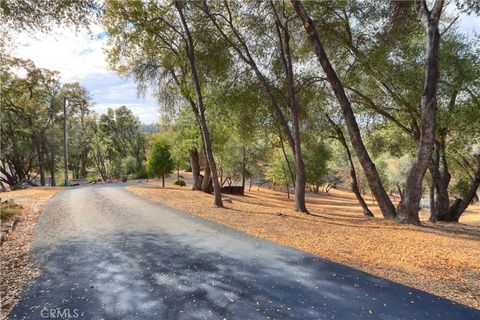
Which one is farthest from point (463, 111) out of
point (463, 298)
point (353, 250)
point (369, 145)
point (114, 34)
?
point (114, 34)

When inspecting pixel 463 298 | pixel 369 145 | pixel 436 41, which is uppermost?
pixel 436 41

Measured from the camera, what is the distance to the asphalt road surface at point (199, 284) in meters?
3.87

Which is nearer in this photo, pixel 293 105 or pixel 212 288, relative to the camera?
pixel 212 288

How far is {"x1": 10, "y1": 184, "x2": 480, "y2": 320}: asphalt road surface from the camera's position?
12.7ft

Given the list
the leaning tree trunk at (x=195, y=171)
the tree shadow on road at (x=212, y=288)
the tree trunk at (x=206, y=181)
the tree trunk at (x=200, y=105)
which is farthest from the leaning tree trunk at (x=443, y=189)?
the leaning tree trunk at (x=195, y=171)

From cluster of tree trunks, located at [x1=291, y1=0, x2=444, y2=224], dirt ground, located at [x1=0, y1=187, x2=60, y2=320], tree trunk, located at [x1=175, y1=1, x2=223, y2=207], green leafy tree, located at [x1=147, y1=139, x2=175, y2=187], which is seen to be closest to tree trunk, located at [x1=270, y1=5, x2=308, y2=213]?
cluster of tree trunks, located at [x1=291, y1=0, x2=444, y2=224]

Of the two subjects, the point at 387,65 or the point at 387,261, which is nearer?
the point at 387,261

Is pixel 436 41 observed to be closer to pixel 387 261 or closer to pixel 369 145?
pixel 387 261

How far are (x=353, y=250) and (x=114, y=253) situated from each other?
501cm

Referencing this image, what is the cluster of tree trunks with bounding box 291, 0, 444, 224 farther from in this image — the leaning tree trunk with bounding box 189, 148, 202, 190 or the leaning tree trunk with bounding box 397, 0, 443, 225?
the leaning tree trunk with bounding box 189, 148, 202, 190

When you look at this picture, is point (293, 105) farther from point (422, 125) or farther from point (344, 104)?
point (422, 125)

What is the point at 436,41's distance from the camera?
8.43 meters

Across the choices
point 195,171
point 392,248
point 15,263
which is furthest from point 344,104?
point 195,171

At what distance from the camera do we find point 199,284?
467cm
